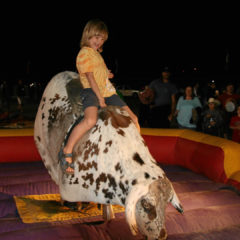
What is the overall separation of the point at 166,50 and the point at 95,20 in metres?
20.6

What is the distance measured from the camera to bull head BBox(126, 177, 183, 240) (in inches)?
82.5


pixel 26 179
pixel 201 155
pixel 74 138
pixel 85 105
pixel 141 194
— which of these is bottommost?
pixel 26 179

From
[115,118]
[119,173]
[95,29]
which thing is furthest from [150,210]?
[95,29]

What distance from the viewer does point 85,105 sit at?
2.54m

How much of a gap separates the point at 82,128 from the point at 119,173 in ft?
1.49

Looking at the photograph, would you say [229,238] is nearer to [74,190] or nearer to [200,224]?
[200,224]

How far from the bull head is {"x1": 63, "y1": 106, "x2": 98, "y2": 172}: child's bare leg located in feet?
1.98

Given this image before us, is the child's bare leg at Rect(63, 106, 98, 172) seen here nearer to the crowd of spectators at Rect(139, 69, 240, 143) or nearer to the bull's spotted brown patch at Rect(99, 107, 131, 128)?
the bull's spotted brown patch at Rect(99, 107, 131, 128)

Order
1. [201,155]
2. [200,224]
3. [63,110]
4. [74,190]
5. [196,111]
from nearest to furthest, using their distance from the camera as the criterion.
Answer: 1. [74,190]
2. [200,224]
3. [63,110]
4. [201,155]
5. [196,111]

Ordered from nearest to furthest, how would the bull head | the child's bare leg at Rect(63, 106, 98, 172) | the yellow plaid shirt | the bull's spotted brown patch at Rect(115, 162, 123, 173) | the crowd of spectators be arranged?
the bull head
the bull's spotted brown patch at Rect(115, 162, 123, 173)
the child's bare leg at Rect(63, 106, 98, 172)
the yellow plaid shirt
the crowd of spectators

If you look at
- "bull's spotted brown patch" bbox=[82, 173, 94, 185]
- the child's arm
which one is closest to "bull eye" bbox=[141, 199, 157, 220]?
"bull's spotted brown patch" bbox=[82, 173, 94, 185]

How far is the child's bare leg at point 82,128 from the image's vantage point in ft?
8.07

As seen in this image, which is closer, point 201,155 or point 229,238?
point 229,238

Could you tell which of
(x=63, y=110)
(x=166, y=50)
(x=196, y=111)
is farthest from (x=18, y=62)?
(x=63, y=110)
